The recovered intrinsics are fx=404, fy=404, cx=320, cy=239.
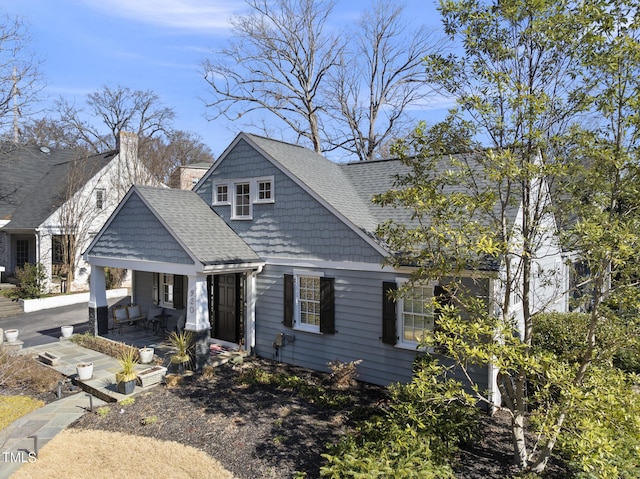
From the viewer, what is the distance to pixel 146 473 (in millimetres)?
Result: 6387

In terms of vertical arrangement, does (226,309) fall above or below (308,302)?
below

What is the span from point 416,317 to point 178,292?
867 cm

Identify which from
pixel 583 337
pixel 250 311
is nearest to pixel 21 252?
pixel 250 311

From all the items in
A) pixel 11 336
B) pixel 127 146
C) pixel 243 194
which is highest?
pixel 127 146

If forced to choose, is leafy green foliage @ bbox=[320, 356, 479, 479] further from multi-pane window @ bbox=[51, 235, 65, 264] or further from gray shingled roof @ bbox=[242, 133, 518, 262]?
multi-pane window @ bbox=[51, 235, 65, 264]

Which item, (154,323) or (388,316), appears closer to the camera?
(388,316)

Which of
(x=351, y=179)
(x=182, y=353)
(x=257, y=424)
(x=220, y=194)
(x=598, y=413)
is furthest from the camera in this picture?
(x=351, y=179)

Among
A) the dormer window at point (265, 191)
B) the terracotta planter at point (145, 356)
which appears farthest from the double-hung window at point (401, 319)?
the terracotta planter at point (145, 356)

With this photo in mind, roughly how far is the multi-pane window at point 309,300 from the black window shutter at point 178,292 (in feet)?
16.6

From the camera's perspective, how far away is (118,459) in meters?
6.80

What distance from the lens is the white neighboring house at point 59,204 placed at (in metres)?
21.9

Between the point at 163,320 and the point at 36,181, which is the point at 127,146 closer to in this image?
the point at 36,181

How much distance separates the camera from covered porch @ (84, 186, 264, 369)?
10.8 metres

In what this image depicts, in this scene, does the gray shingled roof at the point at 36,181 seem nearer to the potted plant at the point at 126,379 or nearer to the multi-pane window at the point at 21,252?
the multi-pane window at the point at 21,252
